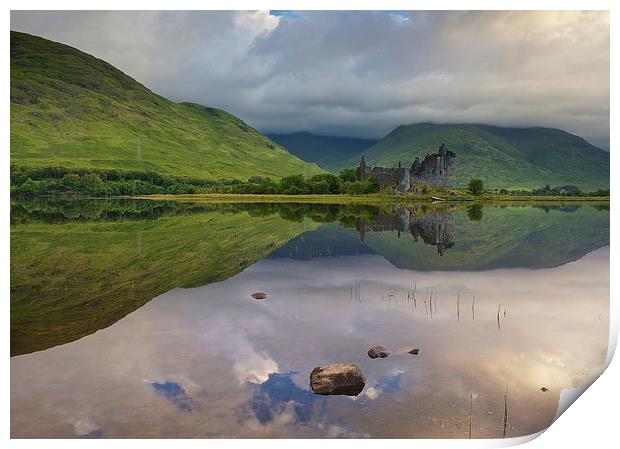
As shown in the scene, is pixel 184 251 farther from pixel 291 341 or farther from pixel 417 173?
pixel 417 173

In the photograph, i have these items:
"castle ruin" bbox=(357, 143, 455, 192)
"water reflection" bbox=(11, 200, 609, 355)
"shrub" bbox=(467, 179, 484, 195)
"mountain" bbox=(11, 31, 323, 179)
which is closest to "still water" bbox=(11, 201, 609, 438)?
"water reflection" bbox=(11, 200, 609, 355)

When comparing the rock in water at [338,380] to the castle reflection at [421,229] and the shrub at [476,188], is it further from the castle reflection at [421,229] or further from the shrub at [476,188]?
the shrub at [476,188]

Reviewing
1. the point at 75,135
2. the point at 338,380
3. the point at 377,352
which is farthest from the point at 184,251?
the point at 75,135

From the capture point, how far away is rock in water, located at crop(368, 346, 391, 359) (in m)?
10.2

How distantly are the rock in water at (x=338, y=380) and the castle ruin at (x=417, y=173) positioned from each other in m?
83.0

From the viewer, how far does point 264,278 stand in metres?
18.4

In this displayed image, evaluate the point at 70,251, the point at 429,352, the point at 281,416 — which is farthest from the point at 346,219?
the point at 281,416

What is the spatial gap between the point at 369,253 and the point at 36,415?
18933 mm

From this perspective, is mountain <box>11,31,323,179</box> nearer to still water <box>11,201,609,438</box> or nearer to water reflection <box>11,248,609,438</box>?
still water <box>11,201,609,438</box>

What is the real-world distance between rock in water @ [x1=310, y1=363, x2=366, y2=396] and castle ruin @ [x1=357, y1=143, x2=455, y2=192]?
83.0 meters

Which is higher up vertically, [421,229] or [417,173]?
[417,173]

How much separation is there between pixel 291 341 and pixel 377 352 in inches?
75.5

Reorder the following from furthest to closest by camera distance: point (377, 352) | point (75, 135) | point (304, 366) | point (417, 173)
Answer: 1. point (75, 135)
2. point (417, 173)
3. point (377, 352)
4. point (304, 366)

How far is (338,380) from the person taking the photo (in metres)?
8.67
